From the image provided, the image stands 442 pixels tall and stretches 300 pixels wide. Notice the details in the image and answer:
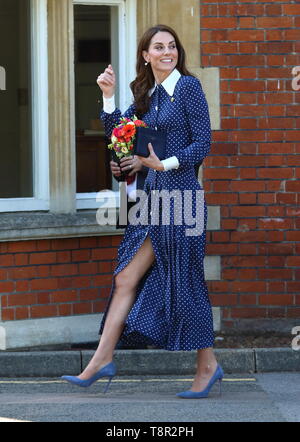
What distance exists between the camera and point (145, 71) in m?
7.35

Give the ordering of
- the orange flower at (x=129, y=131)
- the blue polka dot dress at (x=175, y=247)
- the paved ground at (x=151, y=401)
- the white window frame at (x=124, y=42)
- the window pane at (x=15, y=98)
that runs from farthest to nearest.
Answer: the white window frame at (x=124, y=42)
the window pane at (x=15, y=98)
the blue polka dot dress at (x=175, y=247)
the orange flower at (x=129, y=131)
the paved ground at (x=151, y=401)

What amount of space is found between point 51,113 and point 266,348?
2296mm

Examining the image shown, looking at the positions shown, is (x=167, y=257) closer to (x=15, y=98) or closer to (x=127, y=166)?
(x=127, y=166)

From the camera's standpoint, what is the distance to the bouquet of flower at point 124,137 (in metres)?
6.97

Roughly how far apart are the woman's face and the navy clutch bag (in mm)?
400

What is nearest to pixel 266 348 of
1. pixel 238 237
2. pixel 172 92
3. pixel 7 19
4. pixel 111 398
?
pixel 238 237

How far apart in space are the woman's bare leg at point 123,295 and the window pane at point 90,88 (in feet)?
7.35

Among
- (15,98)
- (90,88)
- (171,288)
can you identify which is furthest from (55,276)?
(171,288)

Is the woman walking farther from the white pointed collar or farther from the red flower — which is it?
the red flower

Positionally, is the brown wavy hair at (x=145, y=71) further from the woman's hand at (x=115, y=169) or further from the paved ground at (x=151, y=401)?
the paved ground at (x=151, y=401)

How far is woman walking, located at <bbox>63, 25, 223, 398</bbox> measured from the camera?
7121 mm

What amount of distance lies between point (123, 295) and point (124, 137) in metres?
0.93

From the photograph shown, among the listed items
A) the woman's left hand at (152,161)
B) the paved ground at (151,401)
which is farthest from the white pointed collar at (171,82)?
the paved ground at (151,401)

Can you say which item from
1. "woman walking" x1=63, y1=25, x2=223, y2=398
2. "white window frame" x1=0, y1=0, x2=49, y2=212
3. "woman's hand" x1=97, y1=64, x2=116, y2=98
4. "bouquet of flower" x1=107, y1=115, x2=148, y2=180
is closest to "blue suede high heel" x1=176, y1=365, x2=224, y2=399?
"woman walking" x1=63, y1=25, x2=223, y2=398
